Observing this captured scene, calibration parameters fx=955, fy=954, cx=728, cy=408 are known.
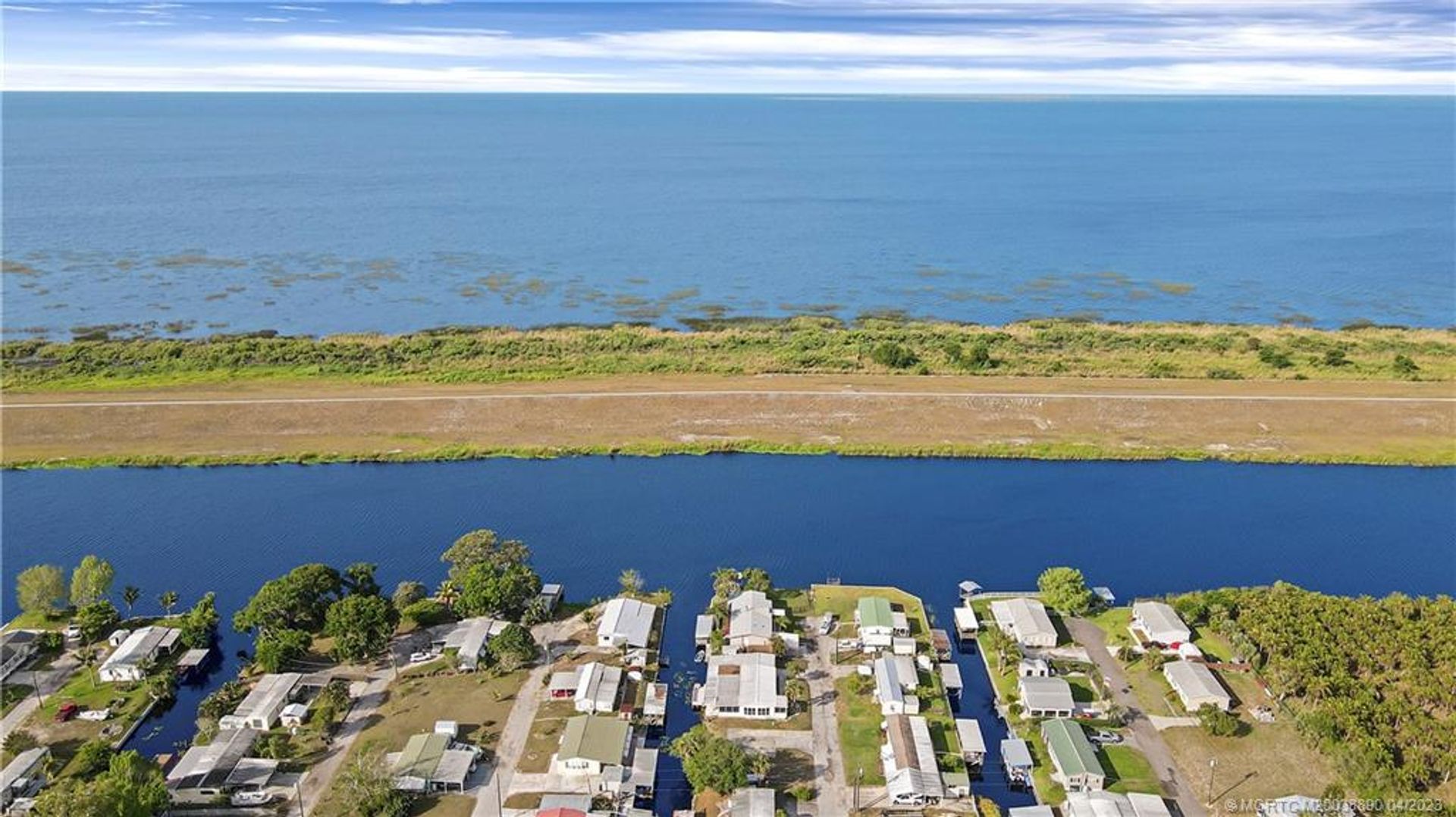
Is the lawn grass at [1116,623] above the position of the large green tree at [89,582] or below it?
below

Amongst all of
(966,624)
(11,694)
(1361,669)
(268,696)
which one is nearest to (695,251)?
(966,624)

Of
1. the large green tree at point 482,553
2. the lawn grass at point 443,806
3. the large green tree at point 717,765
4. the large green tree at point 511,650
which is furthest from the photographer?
the large green tree at point 482,553

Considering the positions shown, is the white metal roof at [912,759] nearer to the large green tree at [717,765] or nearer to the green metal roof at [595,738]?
the large green tree at [717,765]

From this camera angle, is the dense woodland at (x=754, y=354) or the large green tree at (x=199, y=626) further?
the dense woodland at (x=754, y=354)

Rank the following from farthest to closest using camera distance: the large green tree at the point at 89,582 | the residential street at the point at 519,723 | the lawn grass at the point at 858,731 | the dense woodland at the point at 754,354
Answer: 1. the dense woodland at the point at 754,354
2. the large green tree at the point at 89,582
3. the lawn grass at the point at 858,731
4. the residential street at the point at 519,723

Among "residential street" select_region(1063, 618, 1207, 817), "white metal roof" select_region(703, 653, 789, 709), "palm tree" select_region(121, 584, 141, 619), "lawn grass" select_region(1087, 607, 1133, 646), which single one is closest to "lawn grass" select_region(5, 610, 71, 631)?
"palm tree" select_region(121, 584, 141, 619)

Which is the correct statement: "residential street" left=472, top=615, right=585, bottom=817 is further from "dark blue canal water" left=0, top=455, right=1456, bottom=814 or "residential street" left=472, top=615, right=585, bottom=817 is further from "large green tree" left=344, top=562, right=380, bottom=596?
"large green tree" left=344, top=562, right=380, bottom=596

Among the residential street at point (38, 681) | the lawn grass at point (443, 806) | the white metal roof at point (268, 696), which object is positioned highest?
the white metal roof at point (268, 696)

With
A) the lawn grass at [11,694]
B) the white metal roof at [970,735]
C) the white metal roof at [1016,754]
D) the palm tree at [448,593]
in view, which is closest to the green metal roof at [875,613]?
the white metal roof at [970,735]
